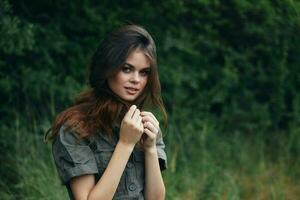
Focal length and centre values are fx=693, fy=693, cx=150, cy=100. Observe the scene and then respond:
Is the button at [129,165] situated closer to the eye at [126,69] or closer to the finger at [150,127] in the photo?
the finger at [150,127]

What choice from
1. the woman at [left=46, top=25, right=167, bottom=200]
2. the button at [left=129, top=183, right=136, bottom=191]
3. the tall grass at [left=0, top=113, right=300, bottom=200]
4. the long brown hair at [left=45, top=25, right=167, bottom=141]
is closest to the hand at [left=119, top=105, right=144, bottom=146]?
the woman at [left=46, top=25, right=167, bottom=200]

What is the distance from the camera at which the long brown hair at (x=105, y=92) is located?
3104 millimetres

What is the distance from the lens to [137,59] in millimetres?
3162

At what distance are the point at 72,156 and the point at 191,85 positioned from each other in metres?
3.78

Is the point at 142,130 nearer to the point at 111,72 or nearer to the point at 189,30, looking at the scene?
the point at 111,72

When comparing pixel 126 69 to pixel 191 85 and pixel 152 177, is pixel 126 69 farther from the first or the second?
pixel 191 85

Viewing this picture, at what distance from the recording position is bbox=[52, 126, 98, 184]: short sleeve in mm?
3002

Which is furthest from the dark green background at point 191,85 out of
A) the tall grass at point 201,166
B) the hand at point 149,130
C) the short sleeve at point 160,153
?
the hand at point 149,130

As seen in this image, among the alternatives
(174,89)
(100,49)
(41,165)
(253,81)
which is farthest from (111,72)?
(253,81)

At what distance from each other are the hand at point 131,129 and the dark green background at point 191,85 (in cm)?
197

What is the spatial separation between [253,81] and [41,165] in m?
2.92

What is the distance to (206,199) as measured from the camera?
539cm

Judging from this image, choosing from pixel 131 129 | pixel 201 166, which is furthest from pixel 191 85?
pixel 131 129

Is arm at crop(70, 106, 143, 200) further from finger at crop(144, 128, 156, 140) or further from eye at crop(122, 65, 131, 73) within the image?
eye at crop(122, 65, 131, 73)
